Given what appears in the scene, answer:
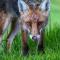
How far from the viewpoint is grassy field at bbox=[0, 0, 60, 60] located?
4.41m

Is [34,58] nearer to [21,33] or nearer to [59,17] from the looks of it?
[21,33]

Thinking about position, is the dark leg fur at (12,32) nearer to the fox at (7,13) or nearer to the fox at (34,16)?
the fox at (7,13)

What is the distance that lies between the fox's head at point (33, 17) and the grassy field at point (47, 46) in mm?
199

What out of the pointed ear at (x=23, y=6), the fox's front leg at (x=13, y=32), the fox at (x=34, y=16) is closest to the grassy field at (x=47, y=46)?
the fox's front leg at (x=13, y=32)

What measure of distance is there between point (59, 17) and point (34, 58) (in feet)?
3.46

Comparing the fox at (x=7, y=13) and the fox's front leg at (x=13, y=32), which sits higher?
the fox at (x=7, y=13)

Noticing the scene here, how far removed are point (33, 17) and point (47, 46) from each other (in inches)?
18.3

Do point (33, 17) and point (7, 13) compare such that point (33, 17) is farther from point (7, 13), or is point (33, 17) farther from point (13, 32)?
point (13, 32)

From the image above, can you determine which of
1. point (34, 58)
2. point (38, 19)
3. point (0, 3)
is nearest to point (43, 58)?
point (34, 58)

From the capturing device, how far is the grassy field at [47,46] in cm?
441

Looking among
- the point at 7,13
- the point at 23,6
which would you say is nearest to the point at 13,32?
the point at 7,13

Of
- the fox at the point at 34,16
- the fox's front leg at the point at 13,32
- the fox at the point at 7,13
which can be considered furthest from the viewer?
the fox's front leg at the point at 13,32

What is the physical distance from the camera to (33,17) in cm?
438

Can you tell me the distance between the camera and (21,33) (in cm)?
463
